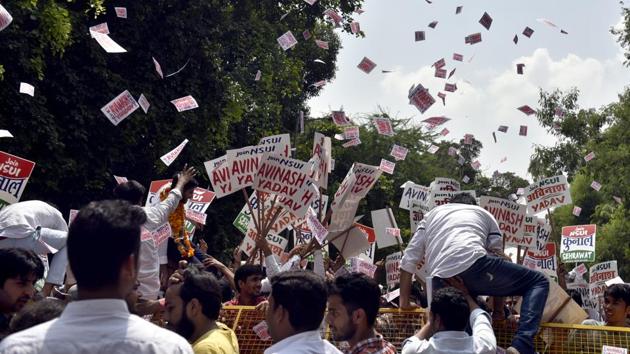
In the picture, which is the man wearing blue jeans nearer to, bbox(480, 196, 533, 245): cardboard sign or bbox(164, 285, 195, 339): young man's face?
bbox(164, 285, 195, 339): young man's face

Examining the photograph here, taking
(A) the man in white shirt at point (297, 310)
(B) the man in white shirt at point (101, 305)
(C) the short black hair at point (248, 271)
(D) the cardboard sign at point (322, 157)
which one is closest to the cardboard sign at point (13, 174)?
(D) the cardboard sign at point (322, 157)

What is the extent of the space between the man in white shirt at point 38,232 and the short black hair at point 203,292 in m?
2.49

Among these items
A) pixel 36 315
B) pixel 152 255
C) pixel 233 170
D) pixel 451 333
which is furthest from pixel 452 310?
pixel 233 170

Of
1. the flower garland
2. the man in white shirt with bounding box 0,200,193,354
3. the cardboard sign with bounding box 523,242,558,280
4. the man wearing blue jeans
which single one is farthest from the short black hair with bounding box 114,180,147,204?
the cardboard sign with bounding box 523,242,558,280

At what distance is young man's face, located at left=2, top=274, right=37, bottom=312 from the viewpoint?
5148 mm

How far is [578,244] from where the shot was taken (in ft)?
49.3

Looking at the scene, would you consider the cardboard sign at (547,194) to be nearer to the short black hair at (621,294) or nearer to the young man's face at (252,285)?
the short black hair at (621,294)

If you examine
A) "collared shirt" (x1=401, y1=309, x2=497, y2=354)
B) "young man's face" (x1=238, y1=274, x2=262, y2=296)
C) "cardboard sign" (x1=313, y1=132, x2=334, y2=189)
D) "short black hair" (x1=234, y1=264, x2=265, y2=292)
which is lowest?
"collared shirt" (x1=401, y1=309, x2=497, y2=354)

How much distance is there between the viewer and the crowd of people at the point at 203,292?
122 inches

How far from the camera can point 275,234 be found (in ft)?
38.8

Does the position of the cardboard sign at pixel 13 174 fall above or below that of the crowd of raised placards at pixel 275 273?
above

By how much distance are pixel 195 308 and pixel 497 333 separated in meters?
2.26

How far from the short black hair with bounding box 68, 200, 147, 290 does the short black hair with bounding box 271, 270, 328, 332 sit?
1311 mm

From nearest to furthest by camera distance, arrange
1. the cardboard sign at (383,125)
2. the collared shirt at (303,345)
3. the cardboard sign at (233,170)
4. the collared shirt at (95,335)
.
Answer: the collared shirt at (95,335) < the collared shirt at (303,345) < the cardboard sign at (233,170) < the cardboard sign at (383,125)
